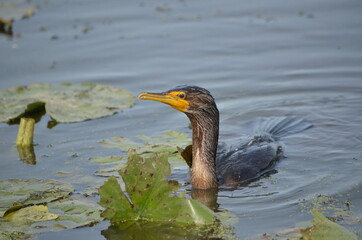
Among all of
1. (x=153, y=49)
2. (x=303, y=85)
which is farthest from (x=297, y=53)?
(x=153, y=49)

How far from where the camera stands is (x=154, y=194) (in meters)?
6.34

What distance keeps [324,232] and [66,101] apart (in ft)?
17.5

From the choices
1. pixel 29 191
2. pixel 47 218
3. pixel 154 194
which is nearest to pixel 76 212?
pixel 47 218

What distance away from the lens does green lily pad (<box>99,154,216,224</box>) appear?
6.23 m

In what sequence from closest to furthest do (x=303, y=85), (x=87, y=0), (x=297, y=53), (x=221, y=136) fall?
1. (x=221, y=136)
2. (x=303, y=85)
3. (x=297, y=53)
4. (x=87, y=0)

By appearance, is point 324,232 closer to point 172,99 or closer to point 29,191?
point 172,99

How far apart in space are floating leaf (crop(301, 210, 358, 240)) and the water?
0.69 metres

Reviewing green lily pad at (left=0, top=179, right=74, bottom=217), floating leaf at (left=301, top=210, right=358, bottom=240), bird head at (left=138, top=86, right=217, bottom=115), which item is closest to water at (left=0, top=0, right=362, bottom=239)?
green lily pad at (left=0, top=179, right=74, bottom=217)

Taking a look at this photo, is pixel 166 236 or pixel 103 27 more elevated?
pixel 103 27

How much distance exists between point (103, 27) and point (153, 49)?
1694mm

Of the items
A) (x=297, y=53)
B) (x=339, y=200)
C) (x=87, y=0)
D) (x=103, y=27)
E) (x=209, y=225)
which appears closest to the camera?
(x=209, y=225)

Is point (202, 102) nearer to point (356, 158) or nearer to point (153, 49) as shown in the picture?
point (356, 158)

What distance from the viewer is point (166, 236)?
6418mm

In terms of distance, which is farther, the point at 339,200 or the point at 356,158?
the point at 356,158
